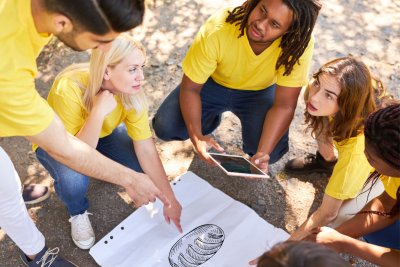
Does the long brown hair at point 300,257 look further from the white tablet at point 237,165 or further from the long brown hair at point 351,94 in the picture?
the long brown hair at point 351,94

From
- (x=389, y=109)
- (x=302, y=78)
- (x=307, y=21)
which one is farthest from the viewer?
(x=302, y=78)

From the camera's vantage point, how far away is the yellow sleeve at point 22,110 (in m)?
1.28

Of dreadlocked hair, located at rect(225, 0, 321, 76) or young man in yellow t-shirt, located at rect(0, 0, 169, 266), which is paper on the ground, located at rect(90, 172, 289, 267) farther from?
dreadlocked hair, located at rect(225, 0, 321, 76)

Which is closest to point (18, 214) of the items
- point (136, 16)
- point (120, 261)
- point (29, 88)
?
point (120, 261)


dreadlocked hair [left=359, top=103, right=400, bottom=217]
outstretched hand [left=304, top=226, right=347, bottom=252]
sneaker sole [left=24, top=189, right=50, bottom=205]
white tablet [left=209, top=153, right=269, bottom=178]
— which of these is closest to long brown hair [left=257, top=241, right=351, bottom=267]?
dreadlocked hair [left=359, top=103, right=400, bottom=217]

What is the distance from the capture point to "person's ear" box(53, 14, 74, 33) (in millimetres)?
1211

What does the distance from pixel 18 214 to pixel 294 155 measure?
5.33 feet

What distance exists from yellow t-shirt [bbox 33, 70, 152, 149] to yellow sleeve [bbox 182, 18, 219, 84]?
0.33 metres

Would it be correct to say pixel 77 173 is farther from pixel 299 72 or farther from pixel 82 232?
pixel 299 72

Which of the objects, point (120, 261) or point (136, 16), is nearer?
point (136, 16)

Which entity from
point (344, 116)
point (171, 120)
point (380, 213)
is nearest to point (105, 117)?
point (171, 120)

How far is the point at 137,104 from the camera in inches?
78.9

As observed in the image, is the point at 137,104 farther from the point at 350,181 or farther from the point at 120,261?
the point at 350,181

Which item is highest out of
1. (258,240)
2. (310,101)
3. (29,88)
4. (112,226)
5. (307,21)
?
(307,21)
